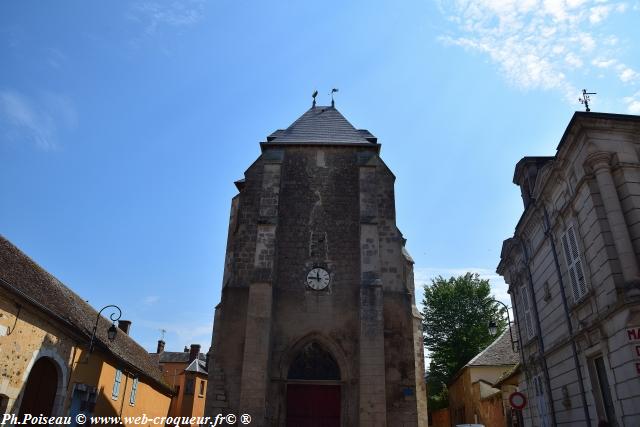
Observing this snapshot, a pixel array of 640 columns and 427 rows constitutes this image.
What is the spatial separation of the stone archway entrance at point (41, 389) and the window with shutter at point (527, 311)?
13.9 m

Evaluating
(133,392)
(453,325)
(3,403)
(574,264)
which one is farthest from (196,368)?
(574,264)

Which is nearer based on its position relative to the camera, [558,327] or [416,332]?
[558,327]

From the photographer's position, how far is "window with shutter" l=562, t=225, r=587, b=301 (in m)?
9.47

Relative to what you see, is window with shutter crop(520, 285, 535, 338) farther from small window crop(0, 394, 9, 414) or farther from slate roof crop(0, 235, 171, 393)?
small window crop(0, 394, 9, 414)

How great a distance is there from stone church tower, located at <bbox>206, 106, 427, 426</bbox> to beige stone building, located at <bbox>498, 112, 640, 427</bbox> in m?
4.13

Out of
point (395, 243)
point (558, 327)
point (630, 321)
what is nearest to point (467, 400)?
point (395, 243)

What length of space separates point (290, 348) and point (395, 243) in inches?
195

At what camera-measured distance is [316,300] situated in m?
14.9

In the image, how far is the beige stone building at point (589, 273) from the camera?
7.80m

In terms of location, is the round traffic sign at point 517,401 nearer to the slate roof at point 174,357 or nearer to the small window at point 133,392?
the small window at point 133,392

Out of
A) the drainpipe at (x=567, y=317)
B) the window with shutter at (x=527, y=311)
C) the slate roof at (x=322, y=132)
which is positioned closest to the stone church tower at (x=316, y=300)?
the slate roof at (x=322, y=132)

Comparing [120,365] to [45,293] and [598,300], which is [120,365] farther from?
[598,300]

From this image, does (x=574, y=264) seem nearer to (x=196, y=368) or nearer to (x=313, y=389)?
(x=313, y=389)

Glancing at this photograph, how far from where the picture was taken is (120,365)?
59.4ft
